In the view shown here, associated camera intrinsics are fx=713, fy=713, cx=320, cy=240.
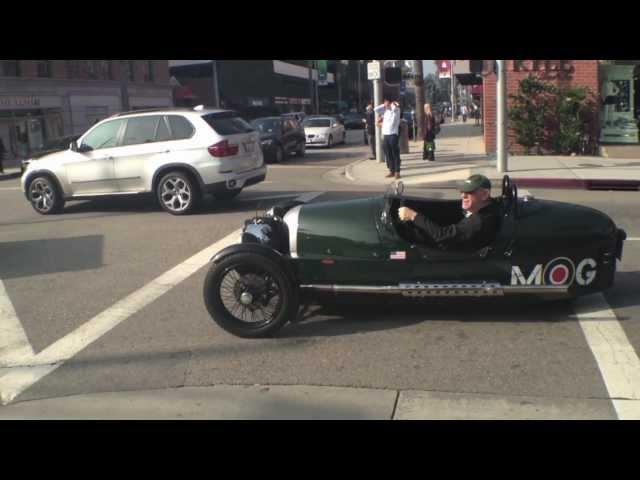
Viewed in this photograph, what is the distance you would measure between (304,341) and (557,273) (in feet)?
6.82

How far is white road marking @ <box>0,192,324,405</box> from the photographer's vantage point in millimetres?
5156

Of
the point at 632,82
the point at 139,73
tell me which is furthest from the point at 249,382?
the point at 139,73

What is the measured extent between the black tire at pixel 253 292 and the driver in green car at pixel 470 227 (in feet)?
3.60

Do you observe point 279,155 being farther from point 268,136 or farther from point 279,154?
point 268,136

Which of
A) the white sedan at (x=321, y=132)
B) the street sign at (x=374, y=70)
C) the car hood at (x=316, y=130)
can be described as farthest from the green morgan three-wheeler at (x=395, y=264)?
the car hood at (x=316, y=130)

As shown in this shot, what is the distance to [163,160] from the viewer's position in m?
11.7

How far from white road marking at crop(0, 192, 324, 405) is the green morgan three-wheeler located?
1.20m

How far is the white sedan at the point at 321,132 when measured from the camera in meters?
29.9

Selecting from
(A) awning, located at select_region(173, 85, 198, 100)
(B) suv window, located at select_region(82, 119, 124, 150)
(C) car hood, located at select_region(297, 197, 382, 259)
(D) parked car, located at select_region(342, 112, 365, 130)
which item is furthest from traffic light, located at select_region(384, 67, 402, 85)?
(A) awning, located at select_region(173, 85, 198, 100)

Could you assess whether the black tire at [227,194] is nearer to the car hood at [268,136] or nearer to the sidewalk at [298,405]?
the sidewalk at [298,405]

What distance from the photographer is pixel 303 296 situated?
5793 millimetres

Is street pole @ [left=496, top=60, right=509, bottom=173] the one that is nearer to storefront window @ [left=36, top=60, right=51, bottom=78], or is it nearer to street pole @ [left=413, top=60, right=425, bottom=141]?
street pole @ [left=413, top=60, right=425, bottom=141]

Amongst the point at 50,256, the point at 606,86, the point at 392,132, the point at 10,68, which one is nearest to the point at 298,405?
the point at 50,256
